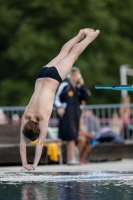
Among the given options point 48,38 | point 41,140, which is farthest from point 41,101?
point 48,38

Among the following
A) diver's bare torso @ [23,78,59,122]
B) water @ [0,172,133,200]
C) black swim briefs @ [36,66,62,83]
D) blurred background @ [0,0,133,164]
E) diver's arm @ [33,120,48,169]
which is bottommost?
water @ [0,172,133,200]

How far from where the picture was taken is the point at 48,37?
34.2 metres

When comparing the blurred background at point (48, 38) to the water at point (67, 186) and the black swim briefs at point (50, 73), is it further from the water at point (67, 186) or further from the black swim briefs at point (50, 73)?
the water at point (67, 186)

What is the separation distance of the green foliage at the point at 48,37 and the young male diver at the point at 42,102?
2143 cm

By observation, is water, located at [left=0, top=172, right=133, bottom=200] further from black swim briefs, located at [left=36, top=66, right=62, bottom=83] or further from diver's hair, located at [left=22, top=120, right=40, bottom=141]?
black swim briefs, located at [left=36, top=66, right=62, bottom=83]

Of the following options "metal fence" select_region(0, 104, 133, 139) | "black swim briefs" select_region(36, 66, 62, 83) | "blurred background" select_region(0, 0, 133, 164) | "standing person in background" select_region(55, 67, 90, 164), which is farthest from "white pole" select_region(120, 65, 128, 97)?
"black swim briefs" select_region(36, 66, 62, 83)

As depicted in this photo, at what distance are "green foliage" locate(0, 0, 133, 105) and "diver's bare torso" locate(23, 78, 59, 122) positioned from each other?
21759 millimetres

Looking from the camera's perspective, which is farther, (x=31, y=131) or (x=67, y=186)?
(x=31, y=131)

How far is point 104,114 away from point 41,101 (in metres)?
7.81

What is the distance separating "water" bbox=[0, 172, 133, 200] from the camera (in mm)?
7887

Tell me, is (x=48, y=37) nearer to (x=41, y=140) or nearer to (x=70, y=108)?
(x=70, y=108)

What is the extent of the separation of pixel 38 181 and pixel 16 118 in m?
9.01

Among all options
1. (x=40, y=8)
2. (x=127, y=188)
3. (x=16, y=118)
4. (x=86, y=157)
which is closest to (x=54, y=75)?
(x=127, y=188)

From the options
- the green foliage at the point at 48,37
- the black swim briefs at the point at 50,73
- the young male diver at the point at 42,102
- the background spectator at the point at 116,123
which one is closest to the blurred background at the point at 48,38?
the green foliage at the point at 48,37
